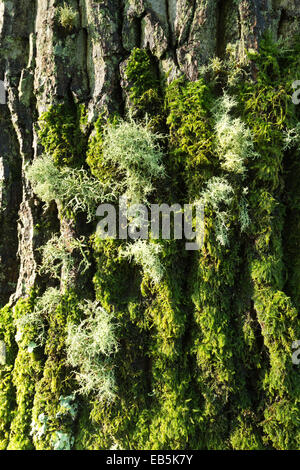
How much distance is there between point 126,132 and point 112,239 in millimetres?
772

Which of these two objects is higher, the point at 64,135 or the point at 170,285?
the point at 64,135

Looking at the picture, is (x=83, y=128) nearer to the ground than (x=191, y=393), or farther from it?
farther from it

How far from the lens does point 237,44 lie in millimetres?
2529

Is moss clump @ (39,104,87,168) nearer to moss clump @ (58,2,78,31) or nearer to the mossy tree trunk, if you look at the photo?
the mossy tree trunk

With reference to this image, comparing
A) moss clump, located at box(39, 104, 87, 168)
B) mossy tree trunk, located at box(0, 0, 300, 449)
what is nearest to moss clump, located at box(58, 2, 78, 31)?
mossy tree trunk, located at box(0, 0, 300, 449)

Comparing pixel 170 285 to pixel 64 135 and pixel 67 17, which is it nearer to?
pixel 64 135

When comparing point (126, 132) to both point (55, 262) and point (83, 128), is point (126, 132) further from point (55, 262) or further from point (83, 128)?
point (55, 262)

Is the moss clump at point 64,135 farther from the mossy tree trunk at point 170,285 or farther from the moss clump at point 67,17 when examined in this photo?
the moss clump at point 67,17

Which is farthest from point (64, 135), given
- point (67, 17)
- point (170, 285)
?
point (170, 285)

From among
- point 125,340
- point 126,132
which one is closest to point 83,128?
point 126,132

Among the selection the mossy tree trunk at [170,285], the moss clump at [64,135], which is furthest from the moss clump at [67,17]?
the moss clump at [64,135]

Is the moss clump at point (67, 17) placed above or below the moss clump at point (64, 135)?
above

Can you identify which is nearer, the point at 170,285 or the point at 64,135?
the point at 170,285

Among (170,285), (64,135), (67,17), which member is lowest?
(170,285)
